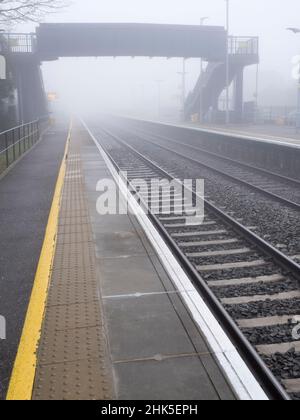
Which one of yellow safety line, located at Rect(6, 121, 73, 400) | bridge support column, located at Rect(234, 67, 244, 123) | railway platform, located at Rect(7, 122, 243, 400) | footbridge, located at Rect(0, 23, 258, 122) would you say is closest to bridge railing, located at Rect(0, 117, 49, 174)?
yellow safety line, located at Rect(6, 121, 73, 400)

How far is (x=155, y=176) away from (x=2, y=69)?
457 inches

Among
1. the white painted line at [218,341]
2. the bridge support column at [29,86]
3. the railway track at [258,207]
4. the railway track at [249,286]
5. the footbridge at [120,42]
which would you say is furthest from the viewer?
the footbridge at [120,42]

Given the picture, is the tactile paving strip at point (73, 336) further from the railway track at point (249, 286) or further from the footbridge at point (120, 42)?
the footbridge at point (120, 42)

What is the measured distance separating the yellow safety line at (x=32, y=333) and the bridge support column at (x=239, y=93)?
1870 inches

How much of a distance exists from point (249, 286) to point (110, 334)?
2.49 metres

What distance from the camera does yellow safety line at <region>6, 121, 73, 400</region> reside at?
356cm

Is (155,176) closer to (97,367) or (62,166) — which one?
(62,166)

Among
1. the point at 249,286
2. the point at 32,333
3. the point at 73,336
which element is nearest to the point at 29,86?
the point at 249,286

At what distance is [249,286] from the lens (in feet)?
20.6

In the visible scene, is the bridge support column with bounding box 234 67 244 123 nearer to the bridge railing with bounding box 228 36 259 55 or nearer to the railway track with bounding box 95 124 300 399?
the bridge railing with bounding box 228 36 259 55

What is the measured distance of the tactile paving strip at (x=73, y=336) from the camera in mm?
3551

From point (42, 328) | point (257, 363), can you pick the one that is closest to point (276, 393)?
point (257, 363)

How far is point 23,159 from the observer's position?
64.6ft

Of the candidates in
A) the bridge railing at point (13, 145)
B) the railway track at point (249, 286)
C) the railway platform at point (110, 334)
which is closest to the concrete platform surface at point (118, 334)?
the railway platform at point (110, 334)
